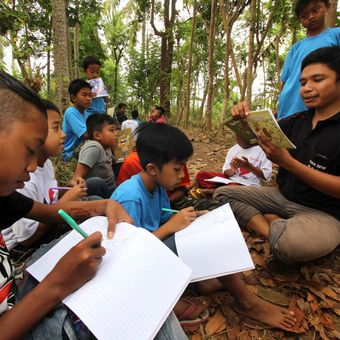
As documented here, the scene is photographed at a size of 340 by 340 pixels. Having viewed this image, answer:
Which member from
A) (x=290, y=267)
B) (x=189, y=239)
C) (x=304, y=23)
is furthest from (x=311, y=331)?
(x=304, y=23)

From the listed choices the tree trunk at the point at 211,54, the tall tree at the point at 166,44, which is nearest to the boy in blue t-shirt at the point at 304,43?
the tree trunk at the point at 211,54

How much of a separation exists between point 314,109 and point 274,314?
145cm

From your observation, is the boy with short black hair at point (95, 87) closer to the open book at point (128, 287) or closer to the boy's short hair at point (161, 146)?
the boy's short hair at point (161, 146)

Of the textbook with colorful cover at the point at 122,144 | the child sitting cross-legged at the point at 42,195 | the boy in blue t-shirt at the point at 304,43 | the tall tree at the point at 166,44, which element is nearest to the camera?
the child sitting cross-legged at the point at 42,195

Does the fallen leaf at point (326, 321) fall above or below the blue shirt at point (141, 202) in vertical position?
below

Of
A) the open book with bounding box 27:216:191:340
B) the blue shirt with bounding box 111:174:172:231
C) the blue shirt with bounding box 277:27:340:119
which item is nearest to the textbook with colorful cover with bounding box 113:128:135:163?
the blue shirt with bounding box 111:174:172:231

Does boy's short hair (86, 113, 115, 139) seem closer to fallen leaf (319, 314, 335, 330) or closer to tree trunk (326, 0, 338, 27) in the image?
fallen leaf (319, 314, 335, 330)

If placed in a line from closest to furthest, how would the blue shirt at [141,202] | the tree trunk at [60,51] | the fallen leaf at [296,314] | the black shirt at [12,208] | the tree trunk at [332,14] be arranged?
the black shirt at [12,208], the fallen leaf at [296,314], the blue shirt at [141,202], the tree trunk at [332,14], the tree trunk at [60,51]

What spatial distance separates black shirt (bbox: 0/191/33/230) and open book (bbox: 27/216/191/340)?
292mm

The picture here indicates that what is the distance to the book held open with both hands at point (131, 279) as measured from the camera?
0.85 meters

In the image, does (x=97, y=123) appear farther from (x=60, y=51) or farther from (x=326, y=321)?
(x=326, y=321)

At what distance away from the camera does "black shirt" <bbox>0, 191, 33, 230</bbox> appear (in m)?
1.25

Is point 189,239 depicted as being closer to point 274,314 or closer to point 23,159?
point 274,314

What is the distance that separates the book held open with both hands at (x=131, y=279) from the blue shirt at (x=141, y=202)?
0.37m
